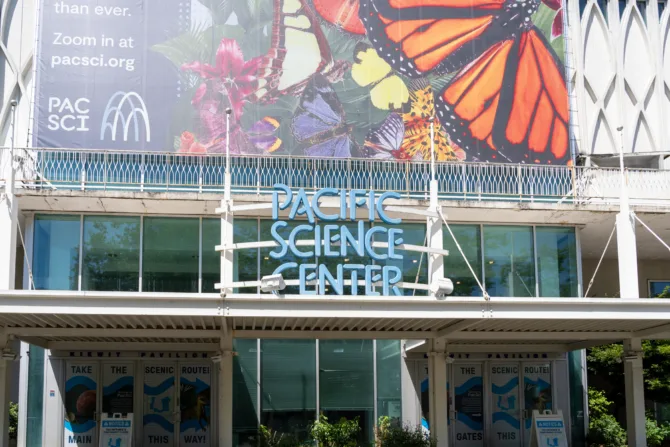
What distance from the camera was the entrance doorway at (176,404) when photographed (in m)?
25.7

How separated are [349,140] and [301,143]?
4.70 feet

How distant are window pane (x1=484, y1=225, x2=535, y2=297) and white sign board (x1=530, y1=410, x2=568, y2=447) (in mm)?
3694

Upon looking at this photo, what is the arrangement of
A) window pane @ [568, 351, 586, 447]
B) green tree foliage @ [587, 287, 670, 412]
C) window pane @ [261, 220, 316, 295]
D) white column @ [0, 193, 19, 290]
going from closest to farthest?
1. white column @ [0, 193, 19, 290]
2. window pane @ [261, 220, 316, 295]
3. window pane @ [568, 351, 586, 447]
4. green tree foliage @ [587, 287, 670, 412]

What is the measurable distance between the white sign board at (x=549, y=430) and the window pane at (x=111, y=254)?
11.2 metres

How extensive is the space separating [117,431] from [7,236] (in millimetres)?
5494

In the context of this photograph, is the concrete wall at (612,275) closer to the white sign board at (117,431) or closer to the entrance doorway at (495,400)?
the entrance doorway at (495,400)

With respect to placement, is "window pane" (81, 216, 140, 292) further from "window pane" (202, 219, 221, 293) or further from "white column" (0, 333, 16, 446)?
"white column" (0, 333, 16, 446)

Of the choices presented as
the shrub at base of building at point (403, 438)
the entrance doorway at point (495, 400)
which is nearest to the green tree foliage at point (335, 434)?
the shrub at base of building at point (403, 438)

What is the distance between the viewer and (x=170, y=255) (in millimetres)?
25500

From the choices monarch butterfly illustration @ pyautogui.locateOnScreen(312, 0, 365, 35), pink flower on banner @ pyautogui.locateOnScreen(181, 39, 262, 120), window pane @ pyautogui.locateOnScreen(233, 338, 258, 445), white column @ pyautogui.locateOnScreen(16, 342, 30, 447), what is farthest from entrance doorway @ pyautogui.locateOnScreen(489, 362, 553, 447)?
white column @ pyautogui.locateOnScreen(16, 342, 30, 447)

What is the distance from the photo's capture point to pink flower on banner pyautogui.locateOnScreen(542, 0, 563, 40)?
98.8 feet

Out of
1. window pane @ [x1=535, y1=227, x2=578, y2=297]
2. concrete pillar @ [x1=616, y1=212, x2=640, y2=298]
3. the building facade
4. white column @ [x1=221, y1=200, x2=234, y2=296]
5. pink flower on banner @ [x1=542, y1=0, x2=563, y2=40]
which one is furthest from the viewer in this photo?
pink flower on banner @ [x1=542, y1=0, x2=563, y2=40]

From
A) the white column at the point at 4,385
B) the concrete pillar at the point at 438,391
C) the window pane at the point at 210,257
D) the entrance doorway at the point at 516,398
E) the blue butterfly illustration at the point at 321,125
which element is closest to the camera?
the white column at the point at 4,385

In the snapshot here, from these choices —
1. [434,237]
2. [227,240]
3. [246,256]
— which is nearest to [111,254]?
[246,256]
